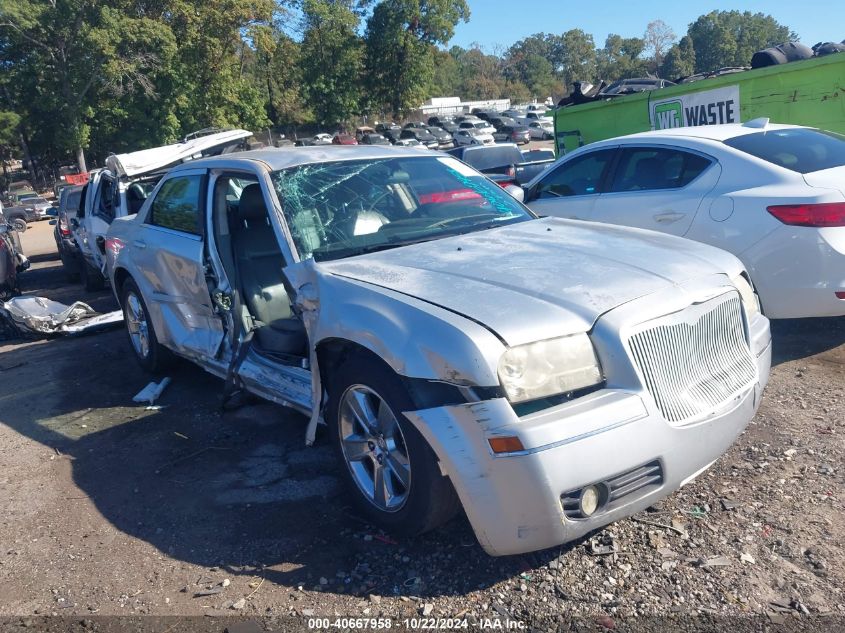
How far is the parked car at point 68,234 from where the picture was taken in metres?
12.9

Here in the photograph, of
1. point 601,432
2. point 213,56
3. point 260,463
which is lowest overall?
point 260,463

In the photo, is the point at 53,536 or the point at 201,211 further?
the point at 201,211

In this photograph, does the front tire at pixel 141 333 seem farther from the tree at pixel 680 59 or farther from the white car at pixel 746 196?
the tree at pixel 680 59

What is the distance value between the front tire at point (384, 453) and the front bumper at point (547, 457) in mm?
149

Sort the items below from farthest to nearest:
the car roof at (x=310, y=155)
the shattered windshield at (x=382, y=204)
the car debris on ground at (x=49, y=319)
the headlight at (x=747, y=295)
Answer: the car debris on ground at (x=49, y=319) < the car roof at (x=310, y=155) < the shattered windshield at (x=382, y=204) < the headlight at (x=747, y=295)

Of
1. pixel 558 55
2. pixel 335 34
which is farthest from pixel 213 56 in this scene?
pixel 558 55

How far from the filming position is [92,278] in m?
11.8

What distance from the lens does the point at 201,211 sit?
5.12 meters

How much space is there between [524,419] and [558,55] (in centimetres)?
13163

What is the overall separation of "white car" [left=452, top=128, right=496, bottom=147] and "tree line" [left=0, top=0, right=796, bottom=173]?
13113 mm

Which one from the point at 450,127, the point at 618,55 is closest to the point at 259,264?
the point at 450,127

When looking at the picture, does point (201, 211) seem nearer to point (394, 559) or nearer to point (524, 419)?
point (394, 559)

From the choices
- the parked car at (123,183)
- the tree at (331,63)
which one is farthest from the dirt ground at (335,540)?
the tree at (331,63)

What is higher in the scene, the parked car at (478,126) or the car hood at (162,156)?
the car hood at (162,156)
